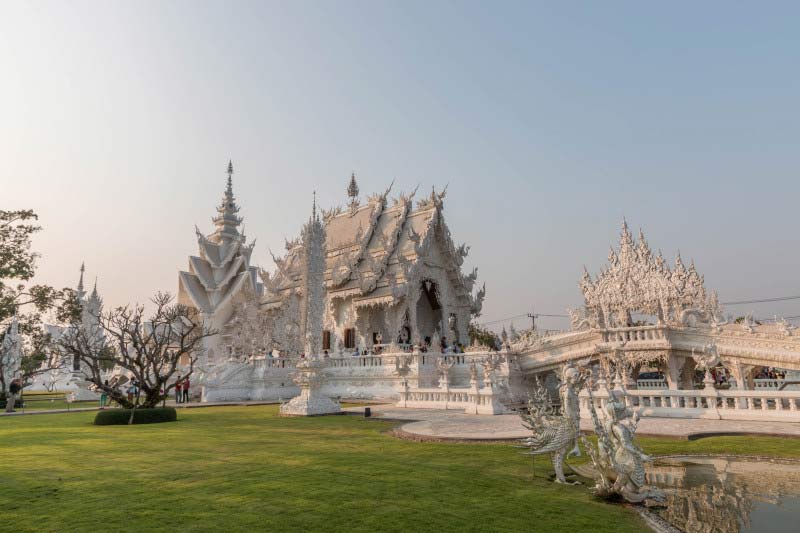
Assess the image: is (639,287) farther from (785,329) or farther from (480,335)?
(480,335)

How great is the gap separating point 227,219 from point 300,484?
4104 centimetres

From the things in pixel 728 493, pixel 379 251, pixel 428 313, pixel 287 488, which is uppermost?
pixel 379 251

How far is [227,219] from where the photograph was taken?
43.6m

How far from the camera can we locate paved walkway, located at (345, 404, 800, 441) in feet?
29.3

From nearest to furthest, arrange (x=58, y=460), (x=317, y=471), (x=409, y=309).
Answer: (x=317, y=471) → (x=58, y=460) → (x=409, y=309)

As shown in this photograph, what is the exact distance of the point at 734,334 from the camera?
1683 cm

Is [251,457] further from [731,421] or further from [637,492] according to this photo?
[731,421]

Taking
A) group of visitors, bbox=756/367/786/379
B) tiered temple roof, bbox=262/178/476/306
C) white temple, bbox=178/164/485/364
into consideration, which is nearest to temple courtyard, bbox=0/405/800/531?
white temple, bbox=178/164/485/364

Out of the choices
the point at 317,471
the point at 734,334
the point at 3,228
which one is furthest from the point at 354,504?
the point at 3,228

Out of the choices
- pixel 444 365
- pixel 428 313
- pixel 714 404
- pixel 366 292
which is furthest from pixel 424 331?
pixel 714 404

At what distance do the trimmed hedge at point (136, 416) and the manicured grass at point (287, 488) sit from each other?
3.53 m

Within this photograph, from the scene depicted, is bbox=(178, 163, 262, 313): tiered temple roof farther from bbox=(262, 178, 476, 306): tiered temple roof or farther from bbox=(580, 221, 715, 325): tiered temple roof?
bbox=(580, 221, 715, 325): tiered temple roof

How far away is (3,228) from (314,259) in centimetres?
1653

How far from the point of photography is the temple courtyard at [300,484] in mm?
4312
